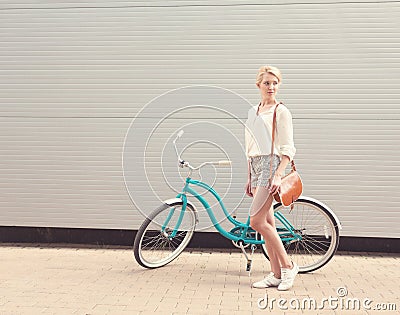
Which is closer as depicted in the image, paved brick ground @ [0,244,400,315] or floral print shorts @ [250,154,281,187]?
paved brick ground @ [0,244,400,315]

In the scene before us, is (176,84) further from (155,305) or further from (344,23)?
(155,305)

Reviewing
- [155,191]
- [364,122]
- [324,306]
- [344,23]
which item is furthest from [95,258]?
[344,23]

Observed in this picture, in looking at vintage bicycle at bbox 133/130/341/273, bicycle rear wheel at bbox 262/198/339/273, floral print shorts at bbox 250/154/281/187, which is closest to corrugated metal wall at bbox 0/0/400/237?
bicycle rear wheel at bbox 262/198/339/273

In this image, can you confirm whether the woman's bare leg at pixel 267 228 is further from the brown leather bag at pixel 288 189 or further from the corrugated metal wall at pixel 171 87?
the corrugated metal wall at pixel 171 87

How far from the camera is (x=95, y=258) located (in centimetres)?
522

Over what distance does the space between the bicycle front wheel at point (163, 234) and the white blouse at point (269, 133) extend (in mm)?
878

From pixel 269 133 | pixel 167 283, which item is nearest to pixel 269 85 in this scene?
pixel 269 133

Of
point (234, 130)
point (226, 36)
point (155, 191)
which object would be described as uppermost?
point (226, 36)

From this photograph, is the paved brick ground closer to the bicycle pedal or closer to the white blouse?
the bicycle pedal

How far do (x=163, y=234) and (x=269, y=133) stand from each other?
1256mm

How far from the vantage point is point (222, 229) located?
4793 mm

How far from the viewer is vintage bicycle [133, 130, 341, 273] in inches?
185

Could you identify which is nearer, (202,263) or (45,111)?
(202,263)

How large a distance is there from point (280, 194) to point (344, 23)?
197 centimetres
